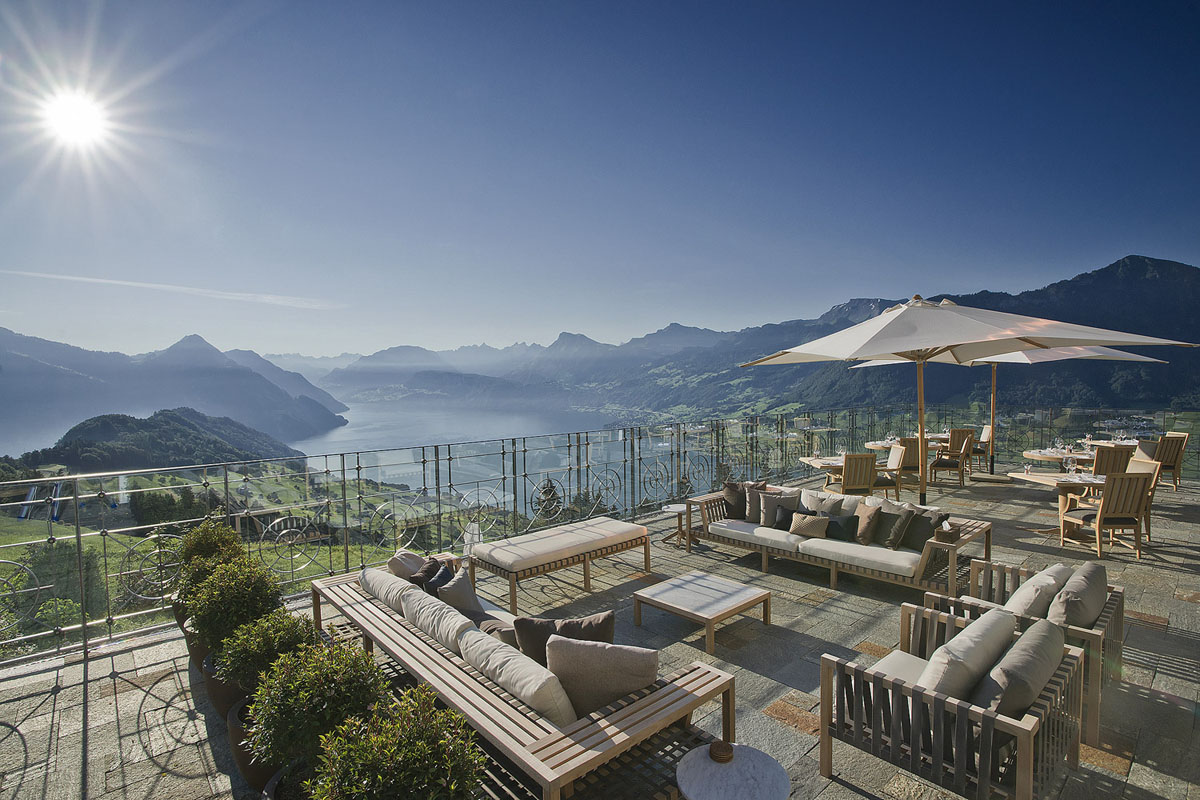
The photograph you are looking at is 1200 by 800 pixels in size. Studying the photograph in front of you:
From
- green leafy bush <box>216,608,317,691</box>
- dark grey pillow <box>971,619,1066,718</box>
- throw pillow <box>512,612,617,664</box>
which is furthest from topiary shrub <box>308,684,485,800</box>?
dark grey pillow <box>971,619,1066,718</box>

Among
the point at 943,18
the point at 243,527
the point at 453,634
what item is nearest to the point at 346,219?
the point at 243,527

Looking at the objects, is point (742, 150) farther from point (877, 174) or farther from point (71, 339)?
point (71, 339)

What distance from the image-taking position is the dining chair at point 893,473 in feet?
25.2

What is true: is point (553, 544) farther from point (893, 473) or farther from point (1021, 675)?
point (893, 473)

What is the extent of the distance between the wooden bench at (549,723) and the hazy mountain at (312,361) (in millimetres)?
158583

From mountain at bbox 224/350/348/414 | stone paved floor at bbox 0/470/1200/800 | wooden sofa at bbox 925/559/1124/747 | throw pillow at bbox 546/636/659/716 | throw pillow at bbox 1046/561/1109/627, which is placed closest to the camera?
throw pillow at bbox 546/636/659/716

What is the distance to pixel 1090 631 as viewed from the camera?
2.63 metres

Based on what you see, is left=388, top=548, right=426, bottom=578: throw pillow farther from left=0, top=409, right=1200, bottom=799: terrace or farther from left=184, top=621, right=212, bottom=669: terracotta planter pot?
left=0, top=409, right=1200, bottom=799: terrace

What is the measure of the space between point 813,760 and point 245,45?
10035mm

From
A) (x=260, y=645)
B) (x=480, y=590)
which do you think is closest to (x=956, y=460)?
(x=480, y=590)

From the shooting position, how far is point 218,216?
12.4 m

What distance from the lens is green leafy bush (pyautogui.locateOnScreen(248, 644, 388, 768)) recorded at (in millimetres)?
→ 1787

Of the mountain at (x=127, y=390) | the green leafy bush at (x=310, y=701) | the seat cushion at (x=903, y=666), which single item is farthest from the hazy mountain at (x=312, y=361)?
the seat cushion at (x=903, y=666)

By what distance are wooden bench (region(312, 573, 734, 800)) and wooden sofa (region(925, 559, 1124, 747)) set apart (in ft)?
5.17
